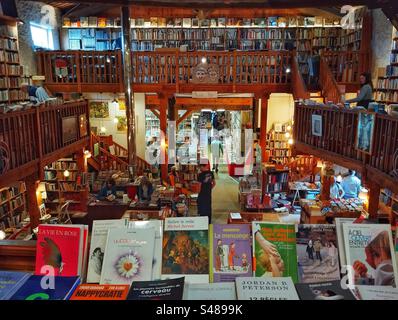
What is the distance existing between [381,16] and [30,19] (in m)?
10.2

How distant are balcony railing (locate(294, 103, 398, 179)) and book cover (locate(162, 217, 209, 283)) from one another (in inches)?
156

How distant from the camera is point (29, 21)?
11.1 meters

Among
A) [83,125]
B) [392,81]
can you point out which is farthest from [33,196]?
[392,81]

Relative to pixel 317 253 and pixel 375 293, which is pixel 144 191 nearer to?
pixel 317 253

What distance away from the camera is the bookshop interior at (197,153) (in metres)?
2.05

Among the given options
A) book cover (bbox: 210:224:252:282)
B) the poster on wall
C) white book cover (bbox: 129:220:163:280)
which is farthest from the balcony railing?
the poster on wall

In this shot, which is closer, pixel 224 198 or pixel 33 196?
pixel 33 196

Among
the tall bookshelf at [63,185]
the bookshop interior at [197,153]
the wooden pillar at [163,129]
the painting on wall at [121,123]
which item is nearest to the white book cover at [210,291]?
the bookshop interior at [197,153]

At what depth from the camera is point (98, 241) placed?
2.16 meters

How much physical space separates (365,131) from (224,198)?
6.46 meters

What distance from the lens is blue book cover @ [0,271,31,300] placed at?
1772 mm

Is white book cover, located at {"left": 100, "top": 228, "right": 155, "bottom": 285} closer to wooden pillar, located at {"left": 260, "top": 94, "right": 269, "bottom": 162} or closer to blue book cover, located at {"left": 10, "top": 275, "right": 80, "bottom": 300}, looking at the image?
blue book cover, located at {"left": 10, "top": 275, "right": 80, "bottom": 300}

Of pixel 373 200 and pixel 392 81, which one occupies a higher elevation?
pixel 392 81
